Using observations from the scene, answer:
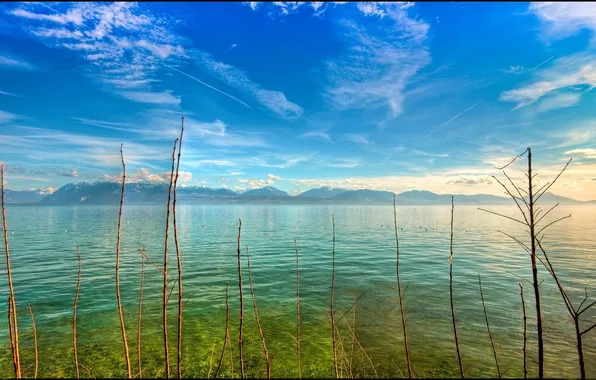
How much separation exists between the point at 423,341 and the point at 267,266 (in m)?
20.5

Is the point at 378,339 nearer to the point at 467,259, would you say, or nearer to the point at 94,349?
the point at 94,349

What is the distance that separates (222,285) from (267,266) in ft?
27.1

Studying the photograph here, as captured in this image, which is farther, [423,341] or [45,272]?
[45,272]

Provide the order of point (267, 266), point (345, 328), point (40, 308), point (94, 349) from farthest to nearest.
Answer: point (267, 266) → point (40, 308) → point (345, 328) → point (94, 349)

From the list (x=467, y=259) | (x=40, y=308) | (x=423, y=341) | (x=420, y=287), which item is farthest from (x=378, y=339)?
(x=467, y=259)

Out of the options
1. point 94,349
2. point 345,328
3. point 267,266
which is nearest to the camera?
point 94,349

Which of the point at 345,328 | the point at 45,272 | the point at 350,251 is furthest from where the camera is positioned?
the point at 350,251

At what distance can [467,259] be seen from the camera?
1410 inches

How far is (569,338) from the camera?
49.2ft

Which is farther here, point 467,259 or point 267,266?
point 467,259

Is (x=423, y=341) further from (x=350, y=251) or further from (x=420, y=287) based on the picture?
(x=350, y=251)

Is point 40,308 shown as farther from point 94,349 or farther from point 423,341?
point 423,341

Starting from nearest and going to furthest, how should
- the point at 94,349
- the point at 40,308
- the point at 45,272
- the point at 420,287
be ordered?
the point at 94,349
the point at 40,308
the point at 420,287
the point at 45,272

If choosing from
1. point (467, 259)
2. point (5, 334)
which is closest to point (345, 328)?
point (5, 334)
